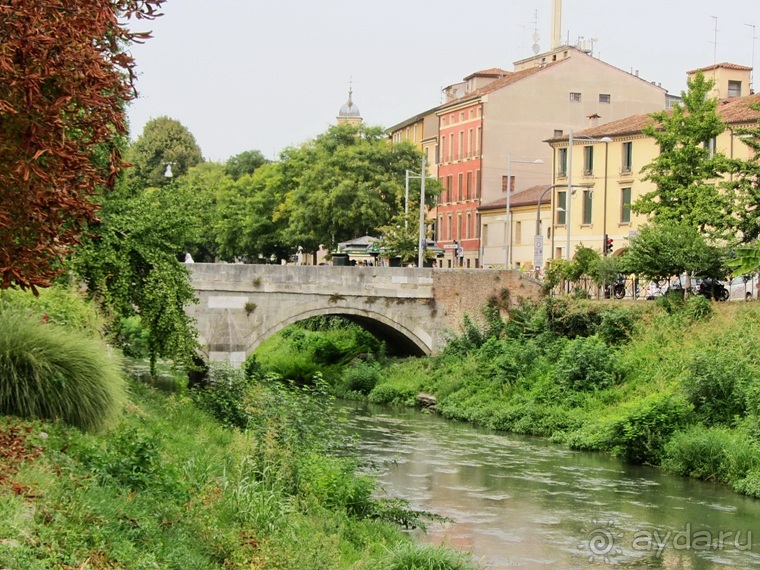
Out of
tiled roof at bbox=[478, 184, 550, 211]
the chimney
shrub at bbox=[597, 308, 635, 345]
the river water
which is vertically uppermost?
the chimney

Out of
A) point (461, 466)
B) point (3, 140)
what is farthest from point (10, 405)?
point (461, 466)

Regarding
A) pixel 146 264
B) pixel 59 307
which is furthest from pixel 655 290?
pixel 59 307

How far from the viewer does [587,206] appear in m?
57.0

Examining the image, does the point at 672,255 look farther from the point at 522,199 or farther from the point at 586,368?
the point at 522,199

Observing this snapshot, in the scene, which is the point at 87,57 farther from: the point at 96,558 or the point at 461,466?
the point at 461,466

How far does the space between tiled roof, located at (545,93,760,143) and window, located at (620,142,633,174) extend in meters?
0.56

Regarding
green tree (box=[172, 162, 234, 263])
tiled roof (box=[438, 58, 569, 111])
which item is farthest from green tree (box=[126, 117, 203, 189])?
tiled roof (box=[438, 58, 569, 111])

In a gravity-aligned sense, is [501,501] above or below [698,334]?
below

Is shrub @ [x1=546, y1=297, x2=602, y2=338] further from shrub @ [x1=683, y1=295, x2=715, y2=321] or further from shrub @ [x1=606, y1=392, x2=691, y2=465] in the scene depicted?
shrub @ [x1=606, y1=392, x2=691, y2=465]

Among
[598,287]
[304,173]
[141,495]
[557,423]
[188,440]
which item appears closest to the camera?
[141,495]

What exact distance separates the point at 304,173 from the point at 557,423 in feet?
112

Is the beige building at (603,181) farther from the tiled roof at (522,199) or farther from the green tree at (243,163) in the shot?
the green tree at (243,163)

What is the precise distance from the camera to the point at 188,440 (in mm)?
17500

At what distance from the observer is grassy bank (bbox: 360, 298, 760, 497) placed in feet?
91.2
